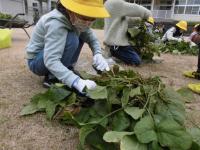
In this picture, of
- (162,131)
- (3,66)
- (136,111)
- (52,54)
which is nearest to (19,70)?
(3,66)

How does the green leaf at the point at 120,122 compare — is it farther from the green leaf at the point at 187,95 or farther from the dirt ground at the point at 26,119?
the green leaf at the point at 187,95

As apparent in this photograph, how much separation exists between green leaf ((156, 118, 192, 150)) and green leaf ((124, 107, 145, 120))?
0.15m

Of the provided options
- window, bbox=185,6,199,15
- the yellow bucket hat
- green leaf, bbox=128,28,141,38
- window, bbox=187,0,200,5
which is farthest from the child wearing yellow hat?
window, bbox=187,0,200,5

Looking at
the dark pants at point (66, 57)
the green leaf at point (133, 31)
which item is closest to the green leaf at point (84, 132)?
the dark pants at point (66, 57)

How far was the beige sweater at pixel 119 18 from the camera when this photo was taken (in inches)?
132

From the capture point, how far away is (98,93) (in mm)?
1624

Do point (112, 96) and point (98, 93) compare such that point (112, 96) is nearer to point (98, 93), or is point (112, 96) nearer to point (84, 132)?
point (98, 93)

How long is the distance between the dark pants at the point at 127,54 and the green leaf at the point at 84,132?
2.09 meters

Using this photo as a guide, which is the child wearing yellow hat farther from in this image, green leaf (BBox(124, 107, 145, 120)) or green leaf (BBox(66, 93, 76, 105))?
green leaf (BBox(124, 107, 145, 120))

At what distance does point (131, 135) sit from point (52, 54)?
79cm

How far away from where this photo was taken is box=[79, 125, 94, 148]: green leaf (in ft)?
4.58

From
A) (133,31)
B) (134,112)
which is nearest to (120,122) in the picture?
(134,112)

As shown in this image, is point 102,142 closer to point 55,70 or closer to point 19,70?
point 55,70

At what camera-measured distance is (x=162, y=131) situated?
1.34 m
